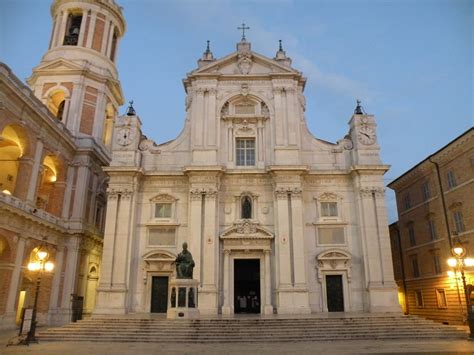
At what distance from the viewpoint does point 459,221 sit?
25.4 meters

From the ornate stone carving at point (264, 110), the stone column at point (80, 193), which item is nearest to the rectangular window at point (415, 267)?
the ornate stone carving at point (264, 110)

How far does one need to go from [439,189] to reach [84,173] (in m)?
26.7

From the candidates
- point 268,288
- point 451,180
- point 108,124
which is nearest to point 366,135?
point 451,180

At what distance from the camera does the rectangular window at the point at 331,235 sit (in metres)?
24.9

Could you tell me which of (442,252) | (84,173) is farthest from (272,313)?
(84,173)

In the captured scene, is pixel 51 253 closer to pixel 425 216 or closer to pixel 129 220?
pixel 129 220

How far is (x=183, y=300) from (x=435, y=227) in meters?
19.8

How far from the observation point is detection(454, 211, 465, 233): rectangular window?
82.2 ft

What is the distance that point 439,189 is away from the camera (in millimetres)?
27797

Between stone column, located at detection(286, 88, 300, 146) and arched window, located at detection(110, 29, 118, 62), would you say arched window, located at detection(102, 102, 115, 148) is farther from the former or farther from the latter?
stone column, located at detection(286, 88, 300, 146)

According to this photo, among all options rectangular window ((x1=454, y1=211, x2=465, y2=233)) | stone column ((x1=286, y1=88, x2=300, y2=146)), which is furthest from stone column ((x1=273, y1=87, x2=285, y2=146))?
rectangular window ((x1=454, y1=211, x2=465, y2=233))

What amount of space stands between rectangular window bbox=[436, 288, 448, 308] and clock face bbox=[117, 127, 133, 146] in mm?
24716

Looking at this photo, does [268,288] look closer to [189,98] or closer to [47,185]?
[189,98]

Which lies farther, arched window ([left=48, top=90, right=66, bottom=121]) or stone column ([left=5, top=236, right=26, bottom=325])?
arched window ([left=48, top=90, right=66, bottom=121])
